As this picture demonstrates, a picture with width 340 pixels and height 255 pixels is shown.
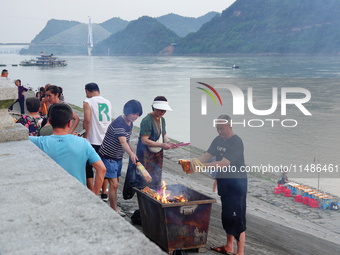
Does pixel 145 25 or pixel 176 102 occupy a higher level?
pixel 145 25

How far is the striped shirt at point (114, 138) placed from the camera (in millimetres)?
6336

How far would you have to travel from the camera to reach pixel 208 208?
227 inches

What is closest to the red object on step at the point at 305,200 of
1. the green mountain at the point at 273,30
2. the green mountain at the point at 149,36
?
the green mountain at the point at 273,30

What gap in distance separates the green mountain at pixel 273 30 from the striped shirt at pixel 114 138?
138858 millimetres

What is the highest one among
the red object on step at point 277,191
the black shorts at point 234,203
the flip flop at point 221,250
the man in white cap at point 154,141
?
the man in white cap at point 154,141

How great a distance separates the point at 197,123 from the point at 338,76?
47.7m

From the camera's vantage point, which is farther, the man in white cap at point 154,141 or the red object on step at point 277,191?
the red object on step at point 277,191

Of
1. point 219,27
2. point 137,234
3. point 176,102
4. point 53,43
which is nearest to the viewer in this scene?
point 137,234

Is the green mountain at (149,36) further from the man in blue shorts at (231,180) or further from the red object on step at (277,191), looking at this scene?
the man in blue shorts at (231,180)

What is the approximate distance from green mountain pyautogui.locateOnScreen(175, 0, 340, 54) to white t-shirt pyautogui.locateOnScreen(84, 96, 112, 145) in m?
138

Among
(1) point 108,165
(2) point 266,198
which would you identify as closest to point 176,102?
(2) point 266,198

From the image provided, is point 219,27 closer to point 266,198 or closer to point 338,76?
point 338,76

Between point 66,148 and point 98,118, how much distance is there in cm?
297

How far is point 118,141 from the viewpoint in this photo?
6.41 meters
